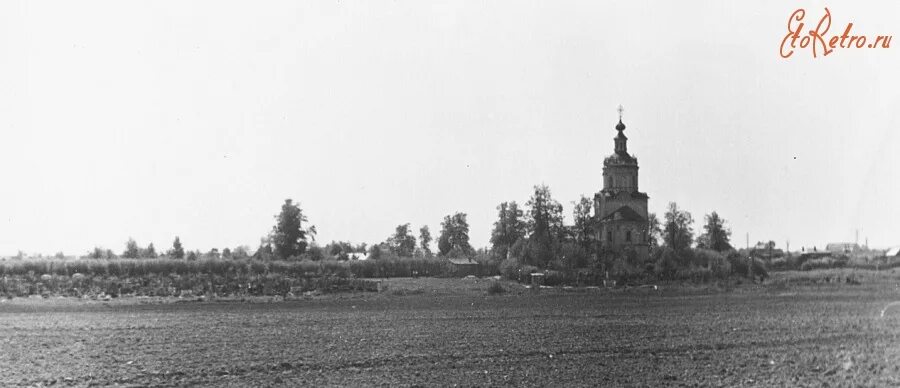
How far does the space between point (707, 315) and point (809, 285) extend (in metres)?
35.0

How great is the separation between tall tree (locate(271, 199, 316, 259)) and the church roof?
121 feet

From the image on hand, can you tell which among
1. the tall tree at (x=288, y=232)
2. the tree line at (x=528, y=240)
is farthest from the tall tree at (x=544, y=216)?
the tall tree at (x=288, y=232)

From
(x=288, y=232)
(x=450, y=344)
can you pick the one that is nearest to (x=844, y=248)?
(x=288, y=232)

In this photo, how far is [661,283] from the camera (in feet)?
252

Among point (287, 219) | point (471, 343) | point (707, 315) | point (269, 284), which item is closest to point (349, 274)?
point (269, 284)

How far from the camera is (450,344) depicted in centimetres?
2703

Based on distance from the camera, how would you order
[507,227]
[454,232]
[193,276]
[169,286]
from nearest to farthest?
[169,286] → [193,276] → [507,227] → [454,232]

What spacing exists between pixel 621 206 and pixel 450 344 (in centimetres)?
7305

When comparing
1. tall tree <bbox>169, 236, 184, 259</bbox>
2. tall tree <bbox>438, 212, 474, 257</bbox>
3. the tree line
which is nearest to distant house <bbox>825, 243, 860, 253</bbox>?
the tree line

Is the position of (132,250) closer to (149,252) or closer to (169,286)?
(149,252)

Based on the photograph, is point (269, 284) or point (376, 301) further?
point (269, 284)

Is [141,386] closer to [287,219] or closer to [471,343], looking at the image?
[471,343]

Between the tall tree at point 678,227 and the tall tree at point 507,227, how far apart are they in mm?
26987

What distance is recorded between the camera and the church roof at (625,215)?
9481 cm
